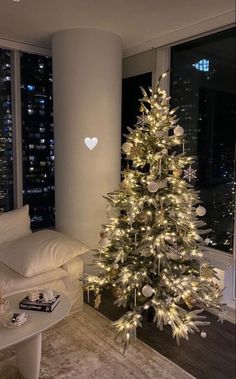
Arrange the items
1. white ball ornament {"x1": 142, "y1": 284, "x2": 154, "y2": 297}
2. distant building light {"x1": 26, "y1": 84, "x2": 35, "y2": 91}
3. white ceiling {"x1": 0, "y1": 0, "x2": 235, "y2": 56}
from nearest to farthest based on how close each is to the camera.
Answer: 1. white ball ornament {"x1": 142, "y1": 284, "x2": 154, "y2": 297}
2. white ceiling {"x1": 0, "y1": 0, "x2": 235, "y2": 56}
3. distant building light {"x1": 26, "y1": 84, "x2": 35, "y2": 91}

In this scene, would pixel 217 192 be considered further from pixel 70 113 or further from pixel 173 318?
pixel 70 113

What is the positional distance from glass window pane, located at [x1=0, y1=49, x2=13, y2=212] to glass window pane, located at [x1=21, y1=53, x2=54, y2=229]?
161 millimetres

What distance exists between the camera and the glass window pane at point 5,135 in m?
3.75

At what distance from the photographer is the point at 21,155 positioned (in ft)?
12.9

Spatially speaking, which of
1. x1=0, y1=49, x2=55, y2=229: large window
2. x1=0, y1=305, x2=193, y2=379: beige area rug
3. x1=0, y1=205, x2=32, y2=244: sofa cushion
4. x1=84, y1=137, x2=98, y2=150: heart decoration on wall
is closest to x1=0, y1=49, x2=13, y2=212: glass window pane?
x1=0, y1=49, x2=55, y2=229: large window

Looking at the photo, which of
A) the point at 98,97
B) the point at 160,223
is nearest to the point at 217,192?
the point at 160,223

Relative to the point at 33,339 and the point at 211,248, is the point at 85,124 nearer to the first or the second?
the point at 211,248

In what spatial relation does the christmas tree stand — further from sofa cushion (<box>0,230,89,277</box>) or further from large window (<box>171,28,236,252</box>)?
large window (<box>171,28,236,252</box>)

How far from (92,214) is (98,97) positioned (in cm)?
124

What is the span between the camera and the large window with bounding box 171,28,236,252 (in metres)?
3.02

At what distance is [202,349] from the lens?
2576mm

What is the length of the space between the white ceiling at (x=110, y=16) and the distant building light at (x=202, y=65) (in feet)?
1.18

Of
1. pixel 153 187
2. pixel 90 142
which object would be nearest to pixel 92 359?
pixel 153 187

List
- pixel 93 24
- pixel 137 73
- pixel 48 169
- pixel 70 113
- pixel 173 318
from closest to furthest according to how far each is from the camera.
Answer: pixel 173 318
pixel 93 24
pixel 70 113
pixel 137 73
pixel 48 169
